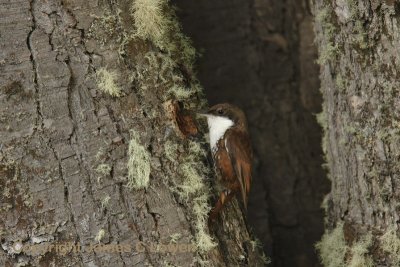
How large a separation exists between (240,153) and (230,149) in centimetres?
10

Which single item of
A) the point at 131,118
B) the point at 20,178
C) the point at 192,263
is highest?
the point at 131,118

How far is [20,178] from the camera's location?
3.00 meters

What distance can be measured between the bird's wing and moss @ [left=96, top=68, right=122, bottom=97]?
105 cm

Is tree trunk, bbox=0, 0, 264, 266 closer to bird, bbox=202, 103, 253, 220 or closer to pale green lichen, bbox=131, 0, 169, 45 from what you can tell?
pale green lichen, bbox=131, 0, 169, 45

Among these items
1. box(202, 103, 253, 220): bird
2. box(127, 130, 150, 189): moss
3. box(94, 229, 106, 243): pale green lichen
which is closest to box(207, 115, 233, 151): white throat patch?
box(202, 103, 253, 220): bird

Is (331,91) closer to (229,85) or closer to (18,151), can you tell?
(229,85)

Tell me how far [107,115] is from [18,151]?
1.60 ft

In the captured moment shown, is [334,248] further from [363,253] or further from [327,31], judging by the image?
[327,31]

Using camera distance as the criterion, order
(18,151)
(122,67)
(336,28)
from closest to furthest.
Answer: (18,151) → (122,67) → (336,28)

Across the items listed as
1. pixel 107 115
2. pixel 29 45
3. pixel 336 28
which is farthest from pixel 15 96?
pixel 336 28

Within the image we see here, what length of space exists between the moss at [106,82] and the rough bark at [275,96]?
5.03ft

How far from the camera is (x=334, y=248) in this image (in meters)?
3.76

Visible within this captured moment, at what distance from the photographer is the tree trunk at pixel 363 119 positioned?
129 inches

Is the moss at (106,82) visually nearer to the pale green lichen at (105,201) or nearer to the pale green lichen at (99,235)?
the pale green lichen at (105,201)
